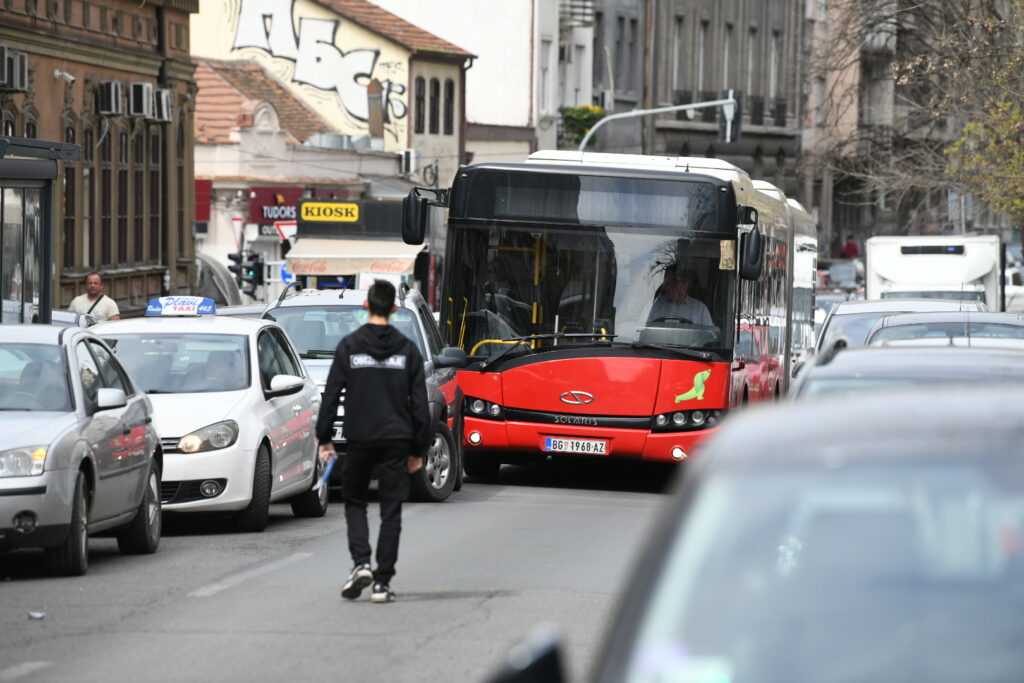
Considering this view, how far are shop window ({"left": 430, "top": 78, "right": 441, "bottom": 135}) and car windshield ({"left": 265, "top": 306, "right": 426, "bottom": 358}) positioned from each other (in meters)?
44.3

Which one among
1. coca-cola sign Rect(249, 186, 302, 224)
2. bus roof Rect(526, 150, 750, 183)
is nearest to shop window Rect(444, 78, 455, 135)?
coca-cola sign Rect(249, 186, 302, 224)

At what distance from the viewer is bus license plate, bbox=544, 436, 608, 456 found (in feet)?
61.0

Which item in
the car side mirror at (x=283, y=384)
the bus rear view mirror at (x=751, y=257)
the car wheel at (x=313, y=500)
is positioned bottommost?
the car wheel at (x=313, y=500)

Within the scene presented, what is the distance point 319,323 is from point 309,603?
28.5 feet

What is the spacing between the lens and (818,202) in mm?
88875

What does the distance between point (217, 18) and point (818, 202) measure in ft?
119

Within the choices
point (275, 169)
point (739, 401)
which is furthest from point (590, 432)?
point (275, 169)

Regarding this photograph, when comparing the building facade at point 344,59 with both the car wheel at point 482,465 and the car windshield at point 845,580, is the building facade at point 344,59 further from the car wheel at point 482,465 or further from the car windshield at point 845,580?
the car windshield at point 845,580

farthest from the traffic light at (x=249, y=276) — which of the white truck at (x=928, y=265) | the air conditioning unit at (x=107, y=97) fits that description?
the white truck at (x=928, y=265)

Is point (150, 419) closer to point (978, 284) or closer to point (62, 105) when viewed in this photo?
point (62, 105)

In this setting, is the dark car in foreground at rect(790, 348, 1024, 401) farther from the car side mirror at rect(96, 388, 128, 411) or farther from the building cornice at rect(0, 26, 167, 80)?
the building cornice at rect(0, 26, 167, 80)

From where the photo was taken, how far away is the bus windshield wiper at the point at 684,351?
722 inches

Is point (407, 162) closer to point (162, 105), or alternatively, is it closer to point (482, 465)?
point (162, 105)

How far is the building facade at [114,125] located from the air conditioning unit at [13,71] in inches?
1.1
